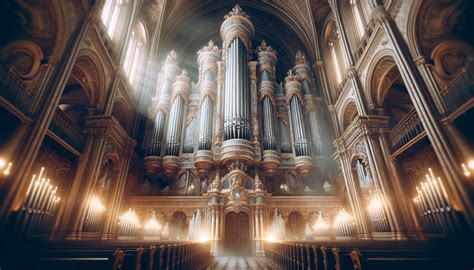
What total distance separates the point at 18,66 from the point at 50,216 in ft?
14.9

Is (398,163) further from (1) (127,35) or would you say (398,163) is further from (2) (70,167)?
(1) (127,35)

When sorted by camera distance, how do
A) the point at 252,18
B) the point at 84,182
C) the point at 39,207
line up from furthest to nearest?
the point at 252,18 → the point at 84,182 → the point at 39,207

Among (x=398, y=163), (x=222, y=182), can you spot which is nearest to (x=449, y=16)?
(x=398, y=163)

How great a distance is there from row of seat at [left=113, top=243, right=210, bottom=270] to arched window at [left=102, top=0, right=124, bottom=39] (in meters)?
9.93

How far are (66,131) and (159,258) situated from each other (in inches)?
250

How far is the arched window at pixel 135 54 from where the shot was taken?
41.3ft

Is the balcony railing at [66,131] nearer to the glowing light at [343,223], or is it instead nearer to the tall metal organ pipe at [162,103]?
the tall metal organ pipe at [162,103]

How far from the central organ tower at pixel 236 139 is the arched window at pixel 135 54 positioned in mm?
1542

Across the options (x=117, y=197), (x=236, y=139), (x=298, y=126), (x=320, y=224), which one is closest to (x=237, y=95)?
(x=236, y=139)

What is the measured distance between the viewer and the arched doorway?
10.8 metres

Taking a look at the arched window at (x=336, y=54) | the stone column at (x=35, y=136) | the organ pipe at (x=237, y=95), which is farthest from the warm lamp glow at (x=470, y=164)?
the stone column at (x=35, y=136)

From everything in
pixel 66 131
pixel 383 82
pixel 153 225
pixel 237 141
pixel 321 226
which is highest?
pixel 383 82

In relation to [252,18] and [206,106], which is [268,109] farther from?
[252,18]

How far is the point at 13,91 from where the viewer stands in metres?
5.19
